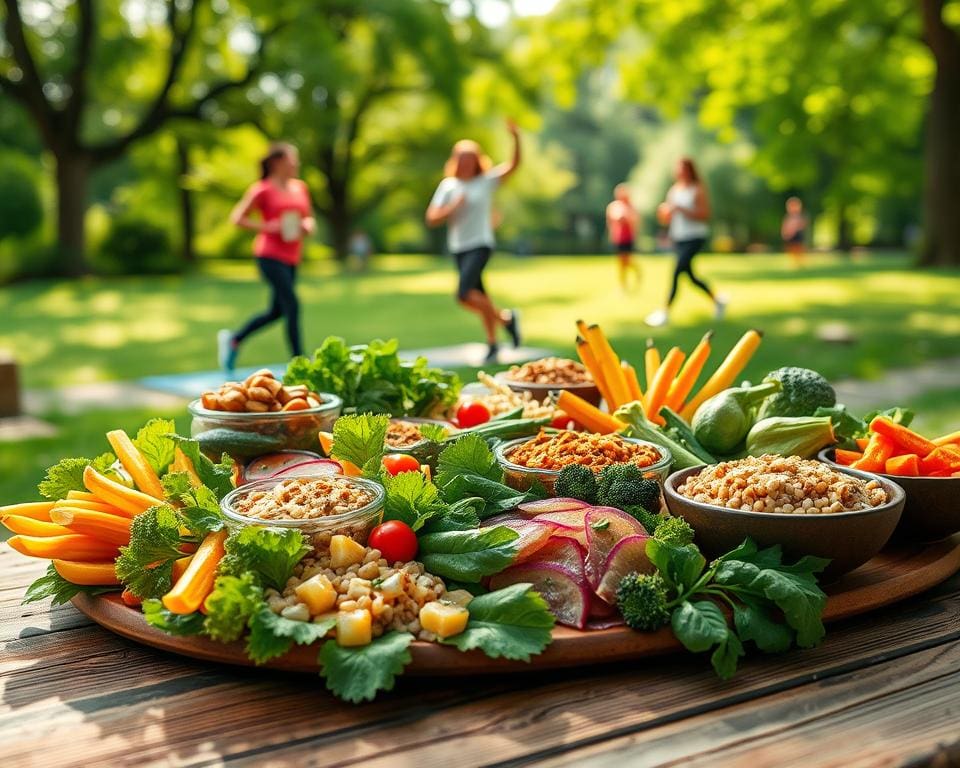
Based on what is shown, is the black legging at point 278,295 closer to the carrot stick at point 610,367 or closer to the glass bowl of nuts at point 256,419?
the carrot stick at point 610,367

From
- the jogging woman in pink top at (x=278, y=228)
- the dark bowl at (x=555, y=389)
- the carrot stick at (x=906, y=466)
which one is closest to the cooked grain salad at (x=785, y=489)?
the carrot stick at (x=906, y=466)

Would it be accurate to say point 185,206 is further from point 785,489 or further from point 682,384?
point 785,489

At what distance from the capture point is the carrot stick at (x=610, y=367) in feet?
9.76

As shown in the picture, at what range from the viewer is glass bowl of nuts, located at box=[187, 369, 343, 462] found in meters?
2.54

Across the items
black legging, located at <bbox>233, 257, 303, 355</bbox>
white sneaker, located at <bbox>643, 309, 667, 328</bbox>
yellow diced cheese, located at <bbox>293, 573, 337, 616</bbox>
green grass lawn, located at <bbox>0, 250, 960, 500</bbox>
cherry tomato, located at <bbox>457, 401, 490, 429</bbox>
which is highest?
cherry tomato, located at <bbox>457, 401, 490, 429</bbox>

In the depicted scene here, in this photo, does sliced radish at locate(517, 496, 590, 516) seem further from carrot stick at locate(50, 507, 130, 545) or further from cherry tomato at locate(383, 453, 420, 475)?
carrot stick at locate(50, 507, 130, 545)

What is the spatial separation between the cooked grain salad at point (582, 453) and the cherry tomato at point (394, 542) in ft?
1.52

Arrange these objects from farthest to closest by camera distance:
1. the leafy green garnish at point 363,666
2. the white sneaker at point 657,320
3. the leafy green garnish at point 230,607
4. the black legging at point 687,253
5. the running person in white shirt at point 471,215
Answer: the white sneaker at point 657,320, the black legging at point 687,253, the running person in white shirt at point 471,215, the leafy green garnish at point 230,607, the leafy green garnish at point 363,666

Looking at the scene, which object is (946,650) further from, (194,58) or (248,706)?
(194,58)

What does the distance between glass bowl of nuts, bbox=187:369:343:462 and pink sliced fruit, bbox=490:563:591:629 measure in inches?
36.1

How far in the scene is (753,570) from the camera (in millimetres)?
1811

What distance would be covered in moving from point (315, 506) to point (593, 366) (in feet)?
4.46

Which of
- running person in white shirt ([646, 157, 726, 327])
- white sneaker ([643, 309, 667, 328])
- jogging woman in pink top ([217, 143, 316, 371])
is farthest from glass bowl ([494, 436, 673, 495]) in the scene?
white sneaker ([643, 309, 667, 328])

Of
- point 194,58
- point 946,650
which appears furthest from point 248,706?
point 194,58
